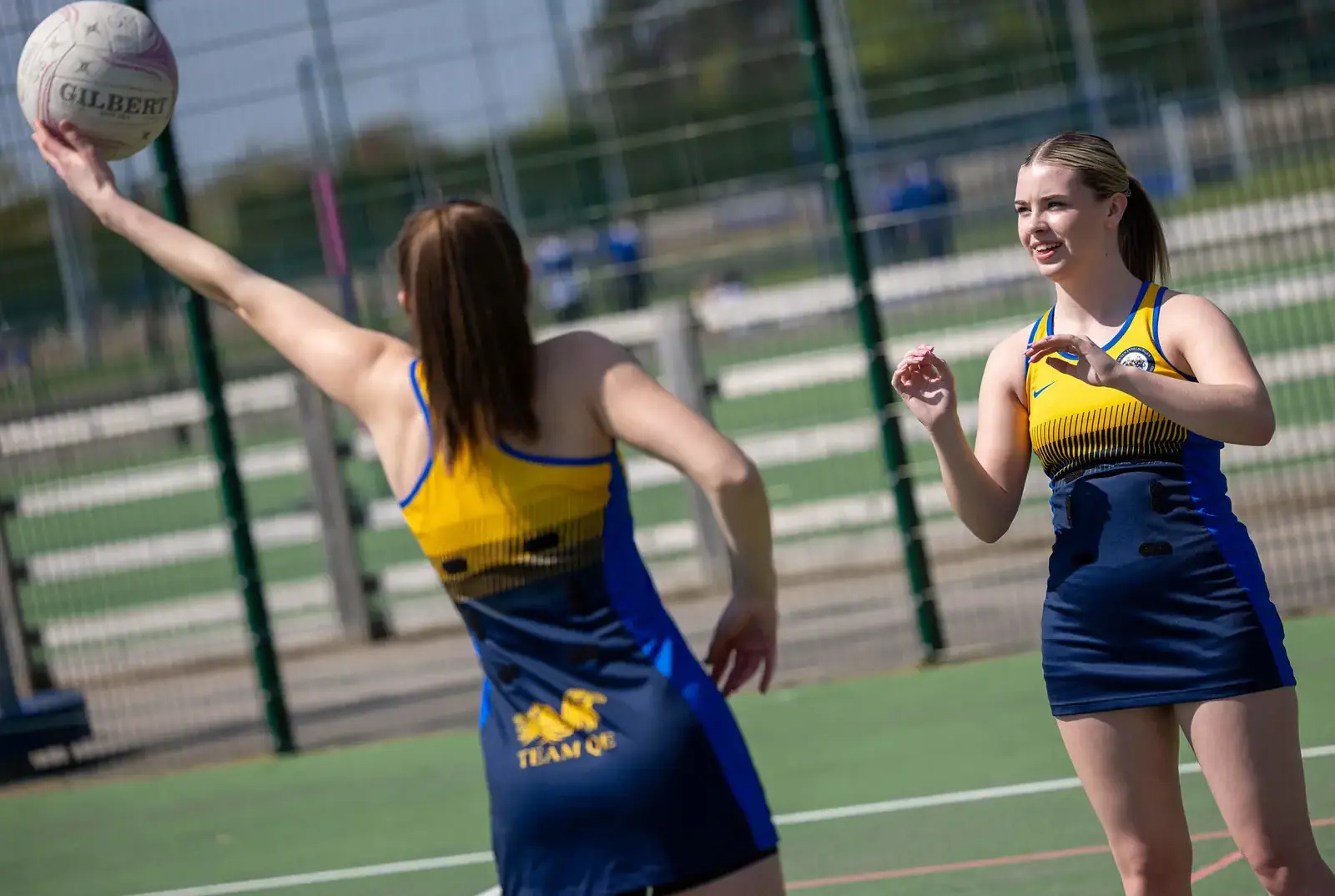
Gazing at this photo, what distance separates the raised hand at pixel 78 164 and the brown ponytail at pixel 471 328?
34.4 inches

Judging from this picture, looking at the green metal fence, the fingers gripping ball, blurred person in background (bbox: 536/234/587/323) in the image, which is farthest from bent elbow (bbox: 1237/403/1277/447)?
blurred person in background (bbox: 536/234/587/323)

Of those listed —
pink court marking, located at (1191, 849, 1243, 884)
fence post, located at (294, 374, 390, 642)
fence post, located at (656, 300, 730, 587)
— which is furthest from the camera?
fence post, located at (294, 374, 390, 642)

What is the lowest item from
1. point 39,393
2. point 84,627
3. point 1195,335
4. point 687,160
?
point 84,627

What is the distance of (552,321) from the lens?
12.5 meters

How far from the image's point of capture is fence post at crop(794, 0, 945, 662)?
7.54 metres

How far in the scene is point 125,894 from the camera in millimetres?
6285

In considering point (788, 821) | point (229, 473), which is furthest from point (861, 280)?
point (229, 473)

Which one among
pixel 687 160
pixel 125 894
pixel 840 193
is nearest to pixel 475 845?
pixel 125 894

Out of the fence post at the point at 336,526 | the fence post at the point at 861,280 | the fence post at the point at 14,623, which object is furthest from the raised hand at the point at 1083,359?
the fence post at the point at 336,526

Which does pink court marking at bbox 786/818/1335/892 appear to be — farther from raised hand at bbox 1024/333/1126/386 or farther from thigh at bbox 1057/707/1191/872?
raised hand at bbox 1024/333/1126/386

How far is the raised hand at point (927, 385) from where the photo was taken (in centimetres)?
332

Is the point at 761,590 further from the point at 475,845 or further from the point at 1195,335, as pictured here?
the point at 475,845

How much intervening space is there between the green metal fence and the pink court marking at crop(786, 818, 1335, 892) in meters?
2.56

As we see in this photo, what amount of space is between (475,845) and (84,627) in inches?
141
